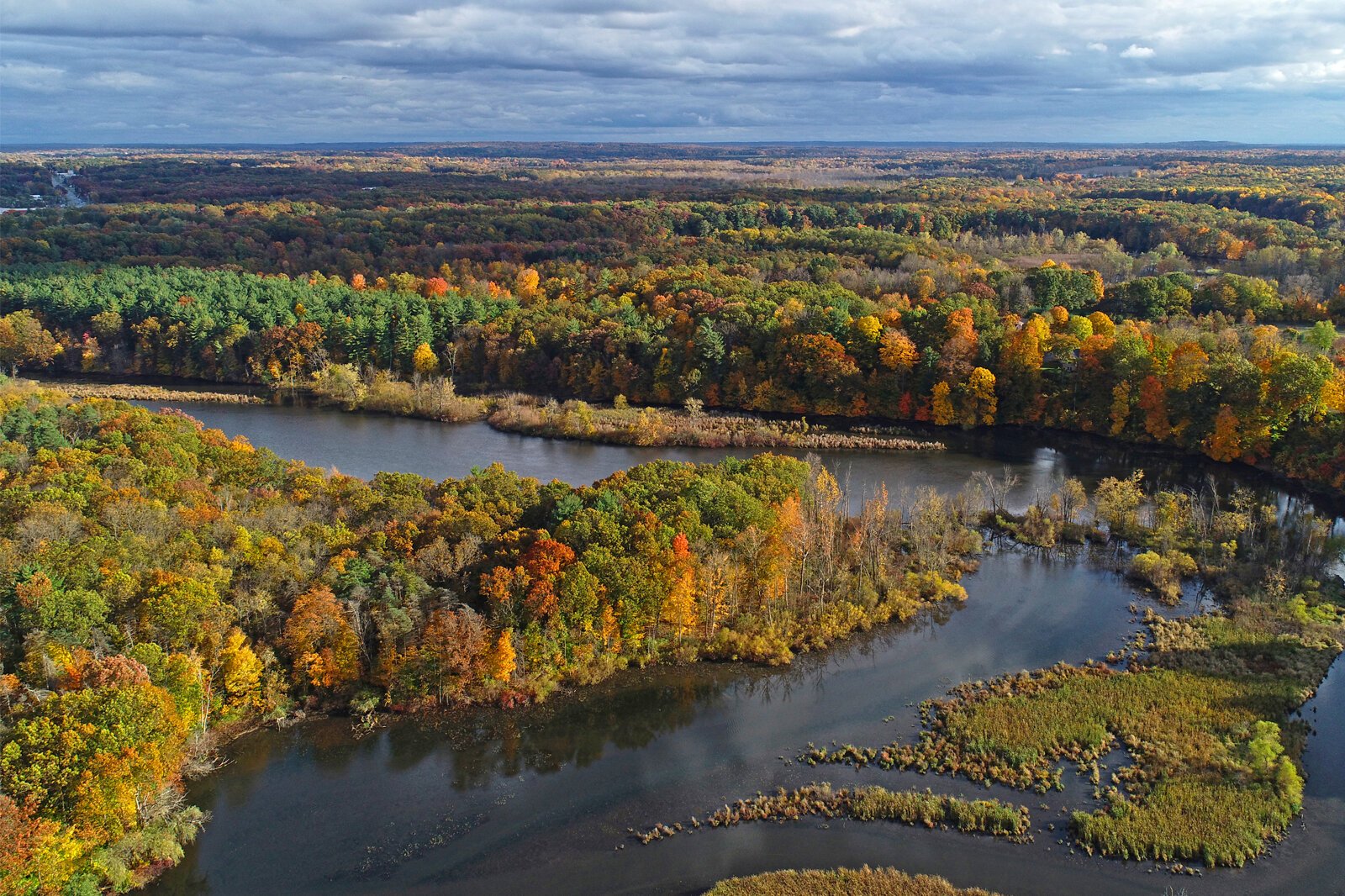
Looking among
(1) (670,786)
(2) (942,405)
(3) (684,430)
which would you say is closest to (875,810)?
(1) (670,786)

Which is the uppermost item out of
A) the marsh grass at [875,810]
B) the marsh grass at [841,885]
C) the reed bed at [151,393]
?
the reed bed at [151,393]

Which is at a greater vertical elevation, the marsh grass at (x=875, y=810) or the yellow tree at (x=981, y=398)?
the yellow tree at (x=981, y=398)

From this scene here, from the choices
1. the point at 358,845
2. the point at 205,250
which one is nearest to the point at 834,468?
the point at 358,845

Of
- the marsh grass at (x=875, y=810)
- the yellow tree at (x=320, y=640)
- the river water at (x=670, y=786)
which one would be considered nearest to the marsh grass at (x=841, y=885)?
the river water at (x=670, y=786)

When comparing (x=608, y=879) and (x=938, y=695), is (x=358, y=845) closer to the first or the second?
(x=608, y=879)

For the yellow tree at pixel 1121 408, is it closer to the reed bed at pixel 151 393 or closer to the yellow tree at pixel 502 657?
the yellow tree at pixel 502 657

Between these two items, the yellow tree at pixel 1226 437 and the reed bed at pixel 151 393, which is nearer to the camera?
the yellow tree at pixel 1226 437

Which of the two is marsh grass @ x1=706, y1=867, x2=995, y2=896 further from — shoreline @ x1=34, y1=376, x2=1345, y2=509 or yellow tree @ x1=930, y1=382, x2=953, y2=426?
yellow tree @ x1=930, y1=382, x2=953, y2=426

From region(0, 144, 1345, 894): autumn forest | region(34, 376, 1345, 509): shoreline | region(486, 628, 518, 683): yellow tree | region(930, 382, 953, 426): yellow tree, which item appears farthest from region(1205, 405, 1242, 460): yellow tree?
region(486, 628, 518, 683): yellow tree

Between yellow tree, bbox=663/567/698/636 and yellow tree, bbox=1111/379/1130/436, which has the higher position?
yellow tree, bbox=1111/379/1130/436
